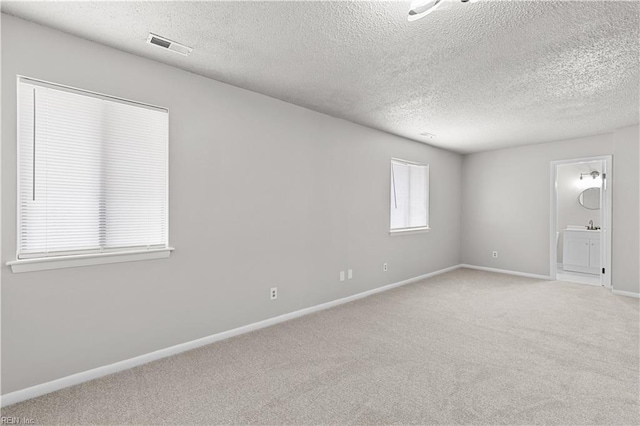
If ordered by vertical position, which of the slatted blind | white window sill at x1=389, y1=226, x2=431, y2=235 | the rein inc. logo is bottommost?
the rein inc. logo

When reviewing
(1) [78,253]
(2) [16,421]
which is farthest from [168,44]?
(2) [16,421]

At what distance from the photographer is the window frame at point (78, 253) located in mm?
2086

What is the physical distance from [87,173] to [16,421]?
1605 millimetres

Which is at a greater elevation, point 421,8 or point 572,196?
point 421,8

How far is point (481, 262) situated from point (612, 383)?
435cm

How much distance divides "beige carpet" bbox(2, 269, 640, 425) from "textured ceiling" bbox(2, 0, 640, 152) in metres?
2.46

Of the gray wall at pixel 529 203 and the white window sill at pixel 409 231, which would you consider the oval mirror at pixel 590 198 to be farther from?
the white window sill at pixel 409 231

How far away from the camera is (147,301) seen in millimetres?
2633

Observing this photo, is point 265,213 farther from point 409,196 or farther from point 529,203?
point 529,203

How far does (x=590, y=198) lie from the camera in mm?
6387

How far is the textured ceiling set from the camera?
1.96 metres

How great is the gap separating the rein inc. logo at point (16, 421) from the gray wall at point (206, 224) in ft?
0.70

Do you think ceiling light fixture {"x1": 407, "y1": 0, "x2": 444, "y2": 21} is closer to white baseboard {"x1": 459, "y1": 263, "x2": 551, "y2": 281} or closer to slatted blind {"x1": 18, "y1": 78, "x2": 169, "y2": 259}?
slatted blind {"x1": 18, "y1": 78, "x2": 169, "y2": 259}

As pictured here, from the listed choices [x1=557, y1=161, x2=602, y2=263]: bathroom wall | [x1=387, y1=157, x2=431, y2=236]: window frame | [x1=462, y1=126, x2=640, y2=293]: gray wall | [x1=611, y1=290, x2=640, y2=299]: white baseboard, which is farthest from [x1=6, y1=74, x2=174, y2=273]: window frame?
[x1=557, y1=161, x2=602, y2=263]: bathroom wall
